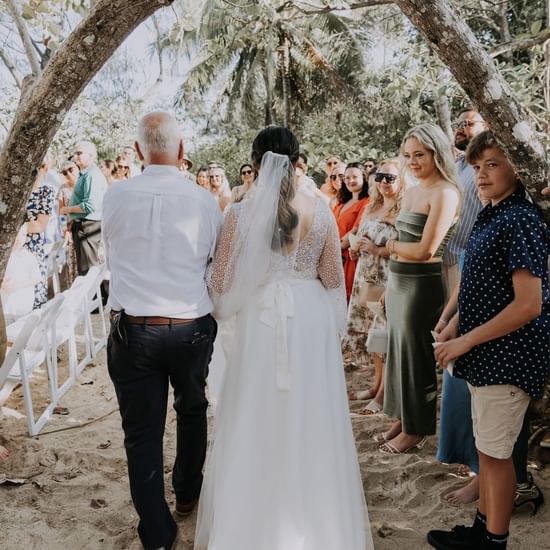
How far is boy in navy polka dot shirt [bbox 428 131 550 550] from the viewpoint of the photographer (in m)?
2.13

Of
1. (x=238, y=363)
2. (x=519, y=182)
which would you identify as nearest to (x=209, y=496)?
(x=238, y=363)

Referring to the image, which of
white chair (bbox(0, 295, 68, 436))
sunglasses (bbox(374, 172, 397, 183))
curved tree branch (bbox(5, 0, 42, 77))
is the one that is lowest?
white chair (bbox(0, 295, 68, 436))

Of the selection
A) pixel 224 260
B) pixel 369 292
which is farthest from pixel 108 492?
pixel 369 292

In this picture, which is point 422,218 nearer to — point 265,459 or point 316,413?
point 316,413

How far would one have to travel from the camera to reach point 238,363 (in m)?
2.60

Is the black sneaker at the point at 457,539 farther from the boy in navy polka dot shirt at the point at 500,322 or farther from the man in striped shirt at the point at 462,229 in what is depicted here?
the man in striped shirt at the point at 462,229

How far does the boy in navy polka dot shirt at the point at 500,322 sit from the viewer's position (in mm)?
2135

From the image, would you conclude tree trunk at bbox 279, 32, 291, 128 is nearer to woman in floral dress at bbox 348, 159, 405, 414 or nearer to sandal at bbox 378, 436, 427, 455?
woman in floral dress at bbox 348, 159, 405, 414

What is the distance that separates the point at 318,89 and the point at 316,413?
20.8 metres

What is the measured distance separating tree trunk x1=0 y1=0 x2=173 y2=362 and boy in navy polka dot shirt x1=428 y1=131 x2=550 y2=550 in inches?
63.2

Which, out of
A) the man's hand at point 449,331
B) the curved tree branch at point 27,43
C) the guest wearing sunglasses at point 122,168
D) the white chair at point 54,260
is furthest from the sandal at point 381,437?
the white chair at point 54,260

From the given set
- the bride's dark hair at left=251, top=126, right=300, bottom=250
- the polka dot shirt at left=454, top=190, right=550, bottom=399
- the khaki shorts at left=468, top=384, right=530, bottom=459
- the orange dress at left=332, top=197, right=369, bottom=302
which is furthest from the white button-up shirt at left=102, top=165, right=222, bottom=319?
the orange dress at left=332, top=197, right=369, bottom=302

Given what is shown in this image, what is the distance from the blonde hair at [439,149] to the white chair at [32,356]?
2.90 meters

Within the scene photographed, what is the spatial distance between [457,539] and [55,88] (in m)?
2.67
